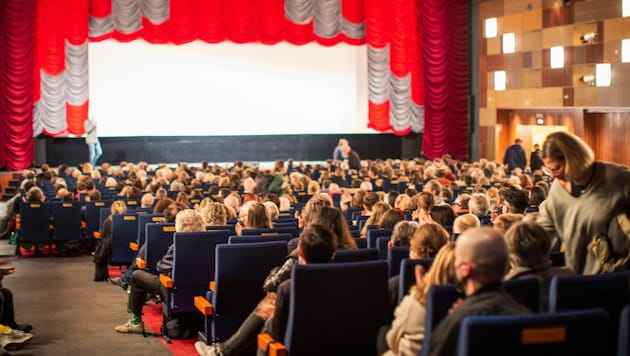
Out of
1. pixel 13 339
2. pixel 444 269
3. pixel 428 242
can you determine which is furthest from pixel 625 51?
pixel 444 269

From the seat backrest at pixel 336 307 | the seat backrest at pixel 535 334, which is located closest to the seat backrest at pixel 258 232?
the seat backrest at pixel 336 307

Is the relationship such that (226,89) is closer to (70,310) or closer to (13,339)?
(70,310)

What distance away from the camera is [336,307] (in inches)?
185

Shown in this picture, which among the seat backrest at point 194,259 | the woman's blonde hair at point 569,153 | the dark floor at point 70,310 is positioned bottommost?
the dark floor at point 70,310

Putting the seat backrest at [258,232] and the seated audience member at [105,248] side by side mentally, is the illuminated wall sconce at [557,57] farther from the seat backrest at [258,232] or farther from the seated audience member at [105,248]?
the seat backrest at [258,232]

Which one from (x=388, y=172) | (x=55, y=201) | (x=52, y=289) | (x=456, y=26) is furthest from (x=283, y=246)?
(x=456, y=26)

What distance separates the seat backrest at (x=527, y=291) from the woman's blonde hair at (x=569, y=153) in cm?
83

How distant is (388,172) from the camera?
17.1 meters

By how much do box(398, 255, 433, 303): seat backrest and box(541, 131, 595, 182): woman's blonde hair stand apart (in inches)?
31.7

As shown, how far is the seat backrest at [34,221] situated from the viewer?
12367 mm

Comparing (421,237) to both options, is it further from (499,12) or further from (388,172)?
(499,12)

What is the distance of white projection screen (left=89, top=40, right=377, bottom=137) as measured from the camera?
23797 millimetres

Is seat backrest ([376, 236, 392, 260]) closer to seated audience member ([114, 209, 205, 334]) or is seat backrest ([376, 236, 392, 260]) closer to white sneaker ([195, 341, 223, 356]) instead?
white sneaker ([195, 341, 223, 356])

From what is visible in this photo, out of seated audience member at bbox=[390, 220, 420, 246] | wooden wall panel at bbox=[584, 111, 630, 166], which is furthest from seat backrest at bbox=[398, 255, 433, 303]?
wooden wall panel at bbox=[584, 111, 630, 166]
